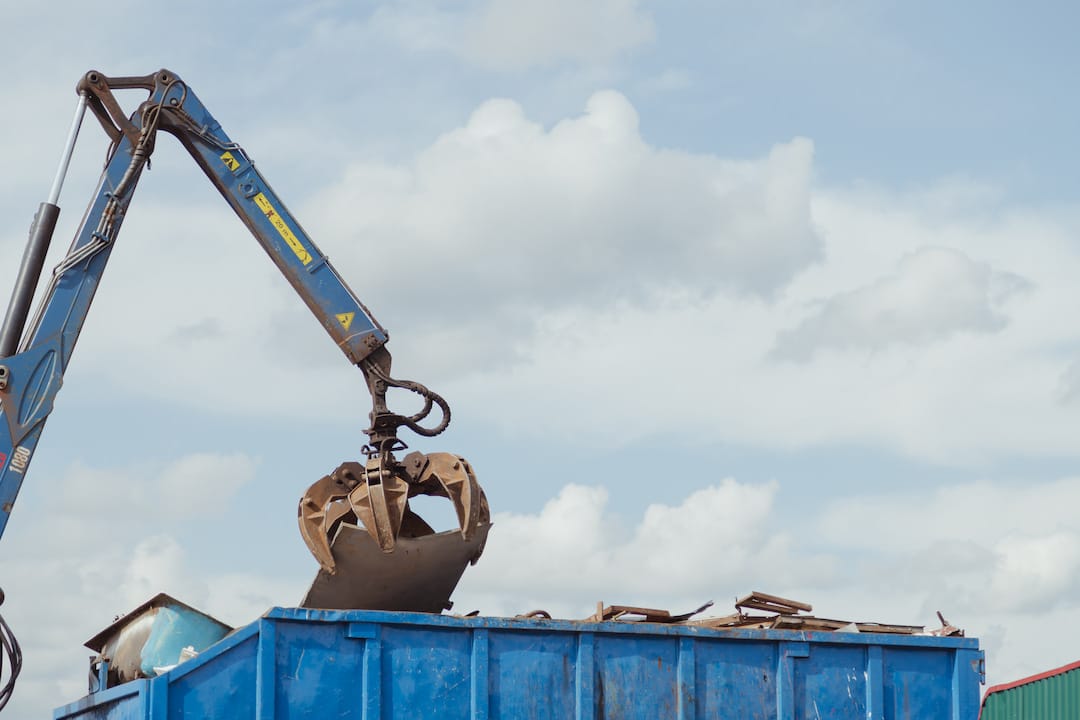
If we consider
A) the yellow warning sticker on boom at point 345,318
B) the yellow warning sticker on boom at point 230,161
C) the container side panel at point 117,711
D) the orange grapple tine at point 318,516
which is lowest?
the container side panel at point 117,711

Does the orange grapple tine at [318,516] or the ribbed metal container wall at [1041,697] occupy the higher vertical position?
the orange grapple tine at [318,516]

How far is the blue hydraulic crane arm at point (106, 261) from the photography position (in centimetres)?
1013

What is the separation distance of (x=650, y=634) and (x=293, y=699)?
2313 mm

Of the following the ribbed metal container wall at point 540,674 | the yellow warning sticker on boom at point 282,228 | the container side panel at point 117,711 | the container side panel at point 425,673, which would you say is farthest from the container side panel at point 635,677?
the yellow warning sticker on boom at point 282,228

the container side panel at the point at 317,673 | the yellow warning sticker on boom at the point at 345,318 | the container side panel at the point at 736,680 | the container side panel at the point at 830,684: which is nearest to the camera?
the container side panel at the point at 317,673

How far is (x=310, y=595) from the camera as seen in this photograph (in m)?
9.88

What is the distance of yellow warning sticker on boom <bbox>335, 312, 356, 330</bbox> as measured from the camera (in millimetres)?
11086

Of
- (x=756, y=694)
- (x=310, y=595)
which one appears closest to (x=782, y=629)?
(x=756, y=694)

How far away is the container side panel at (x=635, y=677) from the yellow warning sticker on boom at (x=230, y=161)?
4.67 metres

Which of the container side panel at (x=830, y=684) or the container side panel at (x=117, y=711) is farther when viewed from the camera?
the container side panel at (x=830, y=684)

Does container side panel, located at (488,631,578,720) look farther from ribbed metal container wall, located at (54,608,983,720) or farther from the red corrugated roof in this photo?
the red corrugated roof

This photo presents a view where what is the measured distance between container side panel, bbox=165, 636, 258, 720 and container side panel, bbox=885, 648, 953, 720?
170 inches

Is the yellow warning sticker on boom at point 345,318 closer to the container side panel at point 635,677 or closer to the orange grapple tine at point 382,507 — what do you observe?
the orange grapple tine at point 382,507

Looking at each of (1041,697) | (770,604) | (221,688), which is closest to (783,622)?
(770,604)
